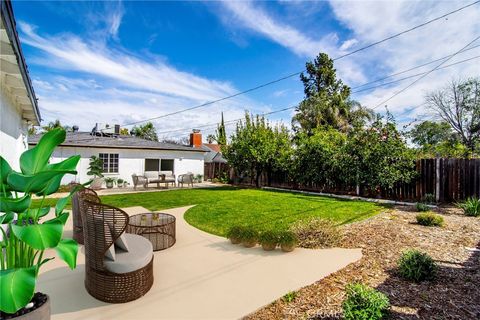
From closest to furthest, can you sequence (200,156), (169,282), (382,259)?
1. (169,282)
2. (382,259)
3. (200,156)

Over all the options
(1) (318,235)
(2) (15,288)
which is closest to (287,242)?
(1) (318,235)

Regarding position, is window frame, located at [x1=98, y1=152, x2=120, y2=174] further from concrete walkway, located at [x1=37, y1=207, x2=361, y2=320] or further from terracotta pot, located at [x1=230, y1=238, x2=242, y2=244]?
terracotta pot, located at [x1=230, y1=238, x2=242, y2=244]

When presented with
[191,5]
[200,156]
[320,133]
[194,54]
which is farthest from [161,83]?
[320,133]

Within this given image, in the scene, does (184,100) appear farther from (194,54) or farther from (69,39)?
→ (69,39)

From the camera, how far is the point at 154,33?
38.5 ft

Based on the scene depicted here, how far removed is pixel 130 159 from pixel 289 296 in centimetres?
1579

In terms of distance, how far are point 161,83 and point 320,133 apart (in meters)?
10.3

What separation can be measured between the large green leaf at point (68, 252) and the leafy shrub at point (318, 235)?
4174 millimetres

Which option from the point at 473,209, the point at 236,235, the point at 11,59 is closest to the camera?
the point at 11,59

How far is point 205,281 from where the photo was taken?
3.63 m

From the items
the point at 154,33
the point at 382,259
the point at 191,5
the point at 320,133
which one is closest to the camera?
the point at 382,259

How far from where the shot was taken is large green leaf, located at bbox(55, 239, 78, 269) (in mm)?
1703

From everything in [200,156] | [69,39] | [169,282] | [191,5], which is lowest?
[169,282]

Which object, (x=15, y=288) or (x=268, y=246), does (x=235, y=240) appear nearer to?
(x=268, y=246)
